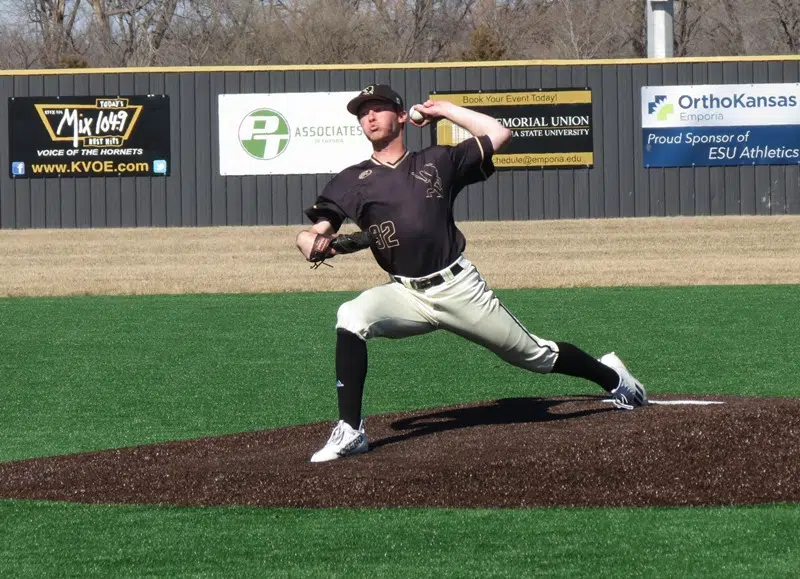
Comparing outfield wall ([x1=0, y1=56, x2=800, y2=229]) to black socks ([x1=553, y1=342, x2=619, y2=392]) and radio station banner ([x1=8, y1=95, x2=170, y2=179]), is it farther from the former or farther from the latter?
black socks ([x1=553, y1=342, x2=619, y2=392])

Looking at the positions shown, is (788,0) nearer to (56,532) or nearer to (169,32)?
(169,32)

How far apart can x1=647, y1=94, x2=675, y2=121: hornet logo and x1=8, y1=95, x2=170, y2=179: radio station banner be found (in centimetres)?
821

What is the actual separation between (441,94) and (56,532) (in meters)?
18.6

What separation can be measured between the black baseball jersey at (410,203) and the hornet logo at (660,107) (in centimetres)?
1790

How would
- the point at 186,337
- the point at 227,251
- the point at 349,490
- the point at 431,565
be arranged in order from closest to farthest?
1. the point at 431,565
2. the point at 349,490
3. the point at 186,337
4. the point at 227,251

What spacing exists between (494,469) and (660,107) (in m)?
18.7

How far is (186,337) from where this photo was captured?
45.9ft

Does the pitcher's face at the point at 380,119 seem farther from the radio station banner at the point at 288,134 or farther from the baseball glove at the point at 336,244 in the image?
the radio station banner at the point at 288,134

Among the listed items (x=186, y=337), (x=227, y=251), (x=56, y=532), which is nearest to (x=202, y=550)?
(x=56, y=532)

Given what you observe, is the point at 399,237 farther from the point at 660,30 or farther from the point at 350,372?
the point at 660,30

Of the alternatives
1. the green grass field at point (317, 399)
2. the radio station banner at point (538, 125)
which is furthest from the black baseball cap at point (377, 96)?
the radio station banner at point (538, 125)

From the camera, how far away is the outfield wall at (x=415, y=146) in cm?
2373

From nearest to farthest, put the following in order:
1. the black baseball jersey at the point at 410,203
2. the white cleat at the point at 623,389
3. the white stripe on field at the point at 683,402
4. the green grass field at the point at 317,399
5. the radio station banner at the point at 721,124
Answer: the green grass field at the point at 317,399 < the black baseball jersey at the point at 410,203 < the white cleat at the point at 623,389 < the white stripe on field at the point at 683,402 < the radio station banner at the point at 721,124

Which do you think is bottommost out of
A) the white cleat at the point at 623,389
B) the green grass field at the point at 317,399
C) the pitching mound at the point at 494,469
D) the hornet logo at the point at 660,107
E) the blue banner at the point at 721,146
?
the green grass field at the point at 317,399
